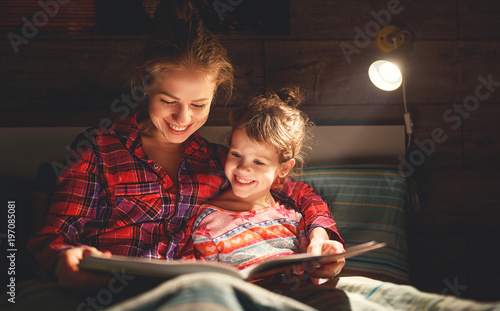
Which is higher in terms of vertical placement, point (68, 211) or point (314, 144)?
point (314, 144)

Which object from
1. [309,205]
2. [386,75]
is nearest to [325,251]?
[309,205]

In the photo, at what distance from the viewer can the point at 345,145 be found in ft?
4.93

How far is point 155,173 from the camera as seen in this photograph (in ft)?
3.79

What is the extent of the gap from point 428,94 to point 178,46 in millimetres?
1093

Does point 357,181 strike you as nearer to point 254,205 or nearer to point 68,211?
point 254,205

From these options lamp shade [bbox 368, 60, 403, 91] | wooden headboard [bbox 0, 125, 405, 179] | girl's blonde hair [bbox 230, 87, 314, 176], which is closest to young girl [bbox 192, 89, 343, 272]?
girl's blonde hair [bbox 230, 87, 314, 176]

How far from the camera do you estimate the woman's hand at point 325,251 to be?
1022 millimetres

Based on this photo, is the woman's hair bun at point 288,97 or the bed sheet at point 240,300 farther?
the woman's hair bun at point 288,97

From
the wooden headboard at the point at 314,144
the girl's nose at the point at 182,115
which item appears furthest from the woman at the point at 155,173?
the wooden headboard at the point at 314,144

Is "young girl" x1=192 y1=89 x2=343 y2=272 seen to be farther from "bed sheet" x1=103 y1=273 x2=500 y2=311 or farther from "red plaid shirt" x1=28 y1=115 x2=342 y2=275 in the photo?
"bed sheet" x1=103 y1=273 x2=500 y2=311

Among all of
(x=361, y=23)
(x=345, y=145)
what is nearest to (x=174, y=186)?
(x=345, y=145)

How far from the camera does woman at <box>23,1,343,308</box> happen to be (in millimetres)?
1061

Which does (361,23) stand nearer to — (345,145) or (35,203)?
(345,145)

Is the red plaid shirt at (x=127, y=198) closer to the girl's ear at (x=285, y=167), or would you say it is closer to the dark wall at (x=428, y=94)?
the girl's ear at (x=285, y=167)
